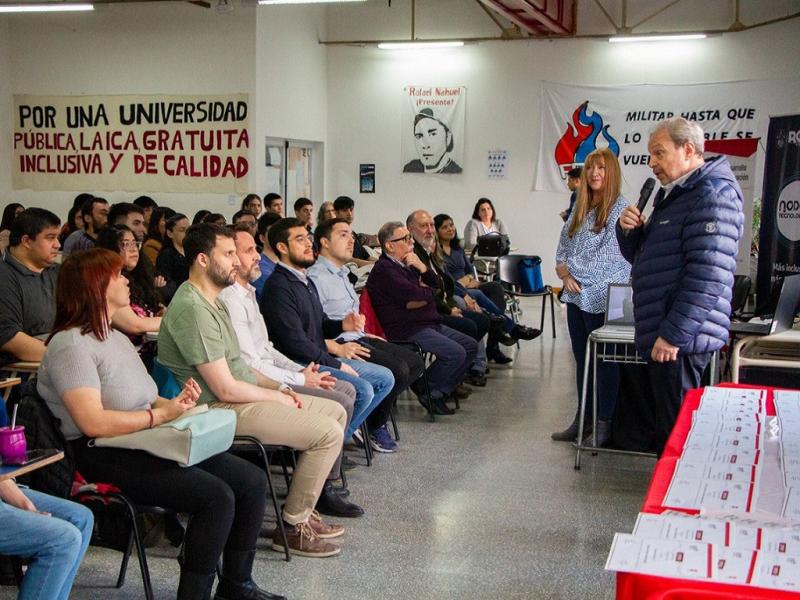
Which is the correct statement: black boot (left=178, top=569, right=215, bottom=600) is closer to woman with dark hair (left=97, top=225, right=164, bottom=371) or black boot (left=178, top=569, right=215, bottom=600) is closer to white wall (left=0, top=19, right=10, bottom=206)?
woman with dark hair (left=97, top=225, right=164, bottom=371)

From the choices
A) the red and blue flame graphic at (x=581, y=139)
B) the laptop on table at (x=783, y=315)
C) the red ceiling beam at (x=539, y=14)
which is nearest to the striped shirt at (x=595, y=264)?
the laptop on table at (x=783, y=315)

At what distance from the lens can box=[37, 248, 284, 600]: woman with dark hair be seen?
2863 millimetres

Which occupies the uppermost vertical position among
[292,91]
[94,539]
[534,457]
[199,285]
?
[292,91]

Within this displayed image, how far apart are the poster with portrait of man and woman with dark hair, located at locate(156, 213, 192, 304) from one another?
6672mm

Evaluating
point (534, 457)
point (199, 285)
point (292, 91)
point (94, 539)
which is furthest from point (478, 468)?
point (292, 91)

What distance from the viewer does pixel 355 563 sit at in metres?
3.54

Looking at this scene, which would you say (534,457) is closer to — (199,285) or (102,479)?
(199,285)

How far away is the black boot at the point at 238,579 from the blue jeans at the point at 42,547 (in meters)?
0.65

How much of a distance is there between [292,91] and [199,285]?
9016mm

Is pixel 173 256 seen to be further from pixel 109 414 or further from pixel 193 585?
pixel 193 585

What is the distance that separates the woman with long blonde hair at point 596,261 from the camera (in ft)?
16.7

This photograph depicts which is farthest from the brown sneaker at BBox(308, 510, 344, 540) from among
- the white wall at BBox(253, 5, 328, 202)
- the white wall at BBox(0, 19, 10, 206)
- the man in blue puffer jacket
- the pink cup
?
the white wall at BBox(0, 19, 10, 206)

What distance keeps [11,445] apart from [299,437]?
4.08 feet

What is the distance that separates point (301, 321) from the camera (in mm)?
4562
